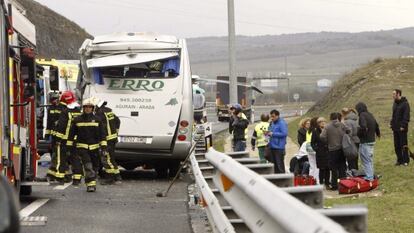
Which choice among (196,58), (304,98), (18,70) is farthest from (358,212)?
(196,58)

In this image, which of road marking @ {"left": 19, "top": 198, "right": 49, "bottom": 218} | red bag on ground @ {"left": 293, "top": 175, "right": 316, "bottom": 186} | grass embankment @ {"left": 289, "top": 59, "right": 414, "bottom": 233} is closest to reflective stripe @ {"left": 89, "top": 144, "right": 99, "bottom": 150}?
road marking @ {"left": 19, "top": 198, "right": 49, "bottom": 218}

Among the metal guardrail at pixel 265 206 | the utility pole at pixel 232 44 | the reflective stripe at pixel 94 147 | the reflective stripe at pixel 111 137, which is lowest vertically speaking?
the reflective stripe at pixel 94 147

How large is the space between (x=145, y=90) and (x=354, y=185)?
213 inches

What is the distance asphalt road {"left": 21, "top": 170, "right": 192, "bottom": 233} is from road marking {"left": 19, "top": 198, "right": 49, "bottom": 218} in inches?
3.4

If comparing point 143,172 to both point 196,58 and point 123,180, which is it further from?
point 196,58

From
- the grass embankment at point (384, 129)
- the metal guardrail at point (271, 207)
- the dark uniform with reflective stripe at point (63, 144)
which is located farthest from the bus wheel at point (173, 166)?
the metal guardrail at point (271, 207)

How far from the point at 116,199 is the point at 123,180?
157 inches

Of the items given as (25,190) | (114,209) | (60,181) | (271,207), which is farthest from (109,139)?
(271,207)

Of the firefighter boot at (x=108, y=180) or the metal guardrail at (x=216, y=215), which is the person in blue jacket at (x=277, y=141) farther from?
the metal guardrail at (x=216, y=215)

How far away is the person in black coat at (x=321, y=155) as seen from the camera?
47.0 feet

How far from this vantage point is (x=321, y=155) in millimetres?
14469

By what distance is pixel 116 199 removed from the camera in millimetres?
12109

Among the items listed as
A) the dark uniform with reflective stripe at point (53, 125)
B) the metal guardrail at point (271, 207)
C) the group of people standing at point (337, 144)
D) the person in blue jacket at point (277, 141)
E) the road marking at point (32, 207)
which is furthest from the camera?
the person in blue jacket at point (277, 141)

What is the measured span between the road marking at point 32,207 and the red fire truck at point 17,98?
327mm
